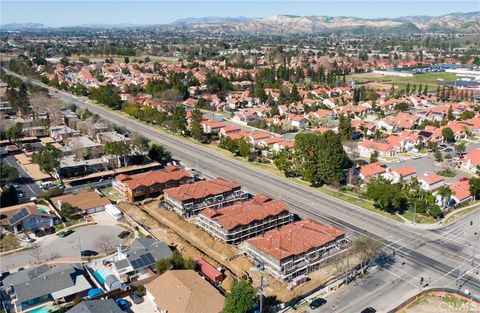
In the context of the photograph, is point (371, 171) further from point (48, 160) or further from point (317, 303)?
point (48, 160)

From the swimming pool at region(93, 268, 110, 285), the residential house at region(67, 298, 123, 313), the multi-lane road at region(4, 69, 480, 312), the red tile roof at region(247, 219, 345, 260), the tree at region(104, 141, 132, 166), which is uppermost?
the tree at region(104, 141, 132, 166)

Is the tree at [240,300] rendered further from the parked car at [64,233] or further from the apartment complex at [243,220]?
the parked car at [64,233]

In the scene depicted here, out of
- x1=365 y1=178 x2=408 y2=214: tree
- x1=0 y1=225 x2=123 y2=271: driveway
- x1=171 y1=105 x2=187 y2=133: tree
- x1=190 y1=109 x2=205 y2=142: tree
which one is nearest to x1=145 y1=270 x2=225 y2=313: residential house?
x1=0 y1=225 x2=123 y2=271: driveway

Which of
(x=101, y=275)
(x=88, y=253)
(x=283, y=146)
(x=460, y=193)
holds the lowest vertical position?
(x=88, y=253)

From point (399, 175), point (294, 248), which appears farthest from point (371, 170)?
point (294, 248)

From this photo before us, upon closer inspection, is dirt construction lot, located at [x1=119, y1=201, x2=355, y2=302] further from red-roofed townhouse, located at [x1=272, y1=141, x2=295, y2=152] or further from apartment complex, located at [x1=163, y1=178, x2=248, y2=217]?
red-roofed townhouse, located at [x1=272, y1=141, x2=295, y2=152]
